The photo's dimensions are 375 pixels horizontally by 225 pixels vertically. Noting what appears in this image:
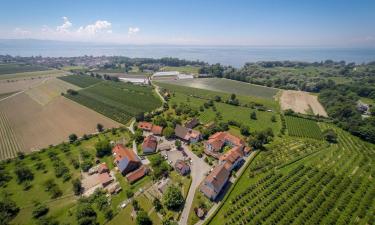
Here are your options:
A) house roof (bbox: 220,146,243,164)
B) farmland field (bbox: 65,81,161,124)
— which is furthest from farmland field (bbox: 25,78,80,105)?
house roof (bbox: 220,146,243,164)

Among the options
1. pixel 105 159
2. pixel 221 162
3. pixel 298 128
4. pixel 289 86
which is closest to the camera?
pixel 221 162

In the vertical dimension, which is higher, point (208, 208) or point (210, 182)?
point (210, 182)

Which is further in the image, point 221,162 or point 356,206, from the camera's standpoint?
point 221,162

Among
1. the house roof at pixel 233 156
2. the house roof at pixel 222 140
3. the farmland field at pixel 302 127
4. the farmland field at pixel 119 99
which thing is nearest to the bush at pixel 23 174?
the farmland field at pixel 119 99

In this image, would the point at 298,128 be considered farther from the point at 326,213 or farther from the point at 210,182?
the point at 210,182

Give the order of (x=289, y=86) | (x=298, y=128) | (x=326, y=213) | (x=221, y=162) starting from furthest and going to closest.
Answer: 1. (x=289, y=86)
2. (x=298, y=128)
3. (x=221, y=162)
4. (x=326, y=213)

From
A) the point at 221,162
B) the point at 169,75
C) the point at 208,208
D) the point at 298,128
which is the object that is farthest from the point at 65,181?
the point at 169,75

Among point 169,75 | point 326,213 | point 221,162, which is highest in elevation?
point 169,75
